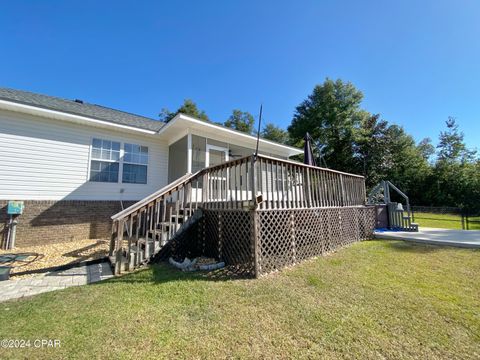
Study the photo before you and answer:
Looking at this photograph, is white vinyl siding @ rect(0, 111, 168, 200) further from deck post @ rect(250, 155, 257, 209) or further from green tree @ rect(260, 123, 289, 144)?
green tree @ rect(260, 123, 289, 144)

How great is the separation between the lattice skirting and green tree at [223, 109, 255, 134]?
25889 millimetres

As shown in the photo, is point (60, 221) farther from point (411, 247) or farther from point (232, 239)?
point (411, 247)

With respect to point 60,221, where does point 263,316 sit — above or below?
A: below

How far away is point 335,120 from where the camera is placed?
84.8 feet

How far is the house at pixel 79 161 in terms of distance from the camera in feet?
21.2

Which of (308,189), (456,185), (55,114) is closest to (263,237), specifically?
(308,189)

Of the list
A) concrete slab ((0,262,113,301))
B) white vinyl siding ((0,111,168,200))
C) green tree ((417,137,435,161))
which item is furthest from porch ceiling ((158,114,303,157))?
green tree ((417,137,435,161))

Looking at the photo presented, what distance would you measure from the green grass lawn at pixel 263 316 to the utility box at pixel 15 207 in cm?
453

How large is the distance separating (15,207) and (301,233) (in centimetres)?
806

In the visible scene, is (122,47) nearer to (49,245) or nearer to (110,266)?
(49,245)

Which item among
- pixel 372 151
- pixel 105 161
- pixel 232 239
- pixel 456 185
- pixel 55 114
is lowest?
pixel 232 239

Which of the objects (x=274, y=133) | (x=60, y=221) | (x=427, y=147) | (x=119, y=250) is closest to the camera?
(x=119, y=250)

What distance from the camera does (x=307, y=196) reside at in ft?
19.1

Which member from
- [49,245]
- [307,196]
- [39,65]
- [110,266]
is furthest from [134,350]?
[39,65]
